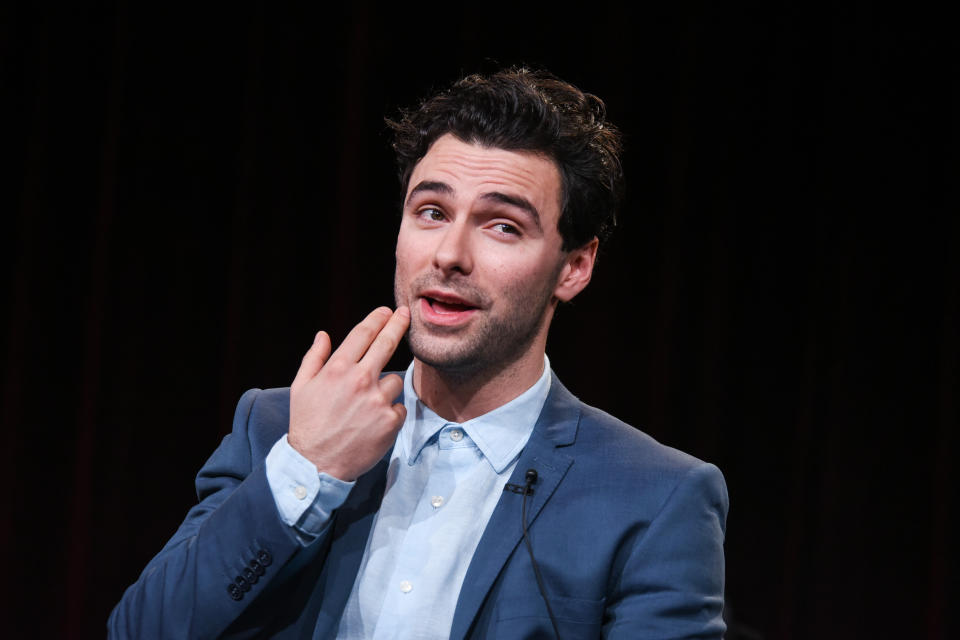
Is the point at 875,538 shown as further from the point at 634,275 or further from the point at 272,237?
the point at 272,237

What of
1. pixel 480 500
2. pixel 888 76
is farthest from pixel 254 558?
pixel 888 76

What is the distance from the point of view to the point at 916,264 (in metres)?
3.12

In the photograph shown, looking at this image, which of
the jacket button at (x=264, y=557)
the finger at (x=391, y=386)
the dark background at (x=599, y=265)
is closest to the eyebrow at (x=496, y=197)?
the finger at (x=391, y=386)

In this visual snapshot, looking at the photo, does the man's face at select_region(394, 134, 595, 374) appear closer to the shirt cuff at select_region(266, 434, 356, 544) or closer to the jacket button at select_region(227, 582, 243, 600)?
the shirt cuff at select_region(266, 434, 356, 544)

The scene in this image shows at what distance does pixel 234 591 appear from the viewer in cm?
125

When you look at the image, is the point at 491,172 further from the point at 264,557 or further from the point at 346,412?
the point at 264,557

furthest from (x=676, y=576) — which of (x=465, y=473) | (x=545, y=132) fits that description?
(x=545, y=132)

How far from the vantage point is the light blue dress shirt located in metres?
1.27

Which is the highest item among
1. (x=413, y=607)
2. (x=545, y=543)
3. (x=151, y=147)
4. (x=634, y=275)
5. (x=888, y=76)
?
(x=888, y=76)

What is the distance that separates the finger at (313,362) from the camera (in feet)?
4.37

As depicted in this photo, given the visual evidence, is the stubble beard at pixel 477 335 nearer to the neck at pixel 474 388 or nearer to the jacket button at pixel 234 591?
the neck at pixel 474 388

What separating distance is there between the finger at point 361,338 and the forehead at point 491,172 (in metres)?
0.26

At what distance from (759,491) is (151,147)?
2.26m

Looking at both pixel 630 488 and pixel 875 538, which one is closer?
pixel 630 488
